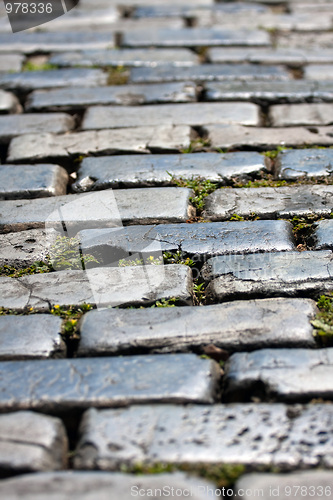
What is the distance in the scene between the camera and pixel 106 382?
5.04 ft

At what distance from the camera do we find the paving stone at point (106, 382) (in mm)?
1486

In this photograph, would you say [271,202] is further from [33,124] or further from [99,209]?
[33,124]

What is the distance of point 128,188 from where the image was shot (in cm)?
246

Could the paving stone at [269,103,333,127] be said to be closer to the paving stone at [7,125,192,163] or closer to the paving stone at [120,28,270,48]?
the paving stone at [7,125,192,163]

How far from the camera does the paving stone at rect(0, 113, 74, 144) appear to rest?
2.92m

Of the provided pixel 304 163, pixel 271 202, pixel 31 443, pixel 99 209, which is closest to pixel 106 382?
pixel 31 443

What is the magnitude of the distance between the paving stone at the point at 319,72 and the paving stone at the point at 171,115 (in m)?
0.63

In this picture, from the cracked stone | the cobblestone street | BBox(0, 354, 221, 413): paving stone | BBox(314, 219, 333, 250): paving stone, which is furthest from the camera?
BBox(314, 219, 333, 250): paving stone

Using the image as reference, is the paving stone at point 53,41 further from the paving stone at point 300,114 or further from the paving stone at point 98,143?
the paving stone at point 300,114

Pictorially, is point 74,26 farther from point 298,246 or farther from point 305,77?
point 298,246

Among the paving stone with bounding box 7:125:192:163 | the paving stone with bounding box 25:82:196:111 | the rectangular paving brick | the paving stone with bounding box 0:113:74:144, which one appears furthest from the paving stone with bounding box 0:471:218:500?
the rectangular paving brick

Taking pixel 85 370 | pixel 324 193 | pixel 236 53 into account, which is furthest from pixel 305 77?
pixel 85 370

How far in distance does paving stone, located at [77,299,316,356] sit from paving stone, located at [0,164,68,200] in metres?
0.88

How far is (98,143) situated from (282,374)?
1696 millimetres
